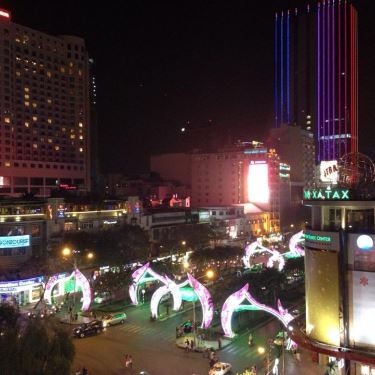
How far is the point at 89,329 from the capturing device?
35406mm

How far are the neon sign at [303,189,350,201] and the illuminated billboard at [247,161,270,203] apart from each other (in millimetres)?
80071

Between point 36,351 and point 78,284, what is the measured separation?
24.7 metres

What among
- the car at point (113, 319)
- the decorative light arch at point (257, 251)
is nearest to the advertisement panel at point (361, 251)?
the car at point (113, 319)

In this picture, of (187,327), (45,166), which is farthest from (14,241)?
(45,166)

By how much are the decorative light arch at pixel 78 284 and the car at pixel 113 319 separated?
3920 millimetres

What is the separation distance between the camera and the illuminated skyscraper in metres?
150

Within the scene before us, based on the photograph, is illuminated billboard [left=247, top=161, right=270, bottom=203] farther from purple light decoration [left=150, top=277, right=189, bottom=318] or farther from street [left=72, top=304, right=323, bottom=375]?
street [left=72, top=304, right=323, bottom=375]

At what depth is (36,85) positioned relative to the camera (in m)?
103

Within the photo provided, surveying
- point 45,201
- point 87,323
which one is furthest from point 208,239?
point 87,323

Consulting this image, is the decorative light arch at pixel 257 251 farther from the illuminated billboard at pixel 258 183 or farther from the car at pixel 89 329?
the illuminated billboard at pixel 258 183

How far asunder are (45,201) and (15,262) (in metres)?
9.05

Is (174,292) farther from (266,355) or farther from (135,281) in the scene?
(266,355)

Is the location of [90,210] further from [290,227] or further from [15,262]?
[290,227]

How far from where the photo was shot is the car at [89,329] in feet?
115
